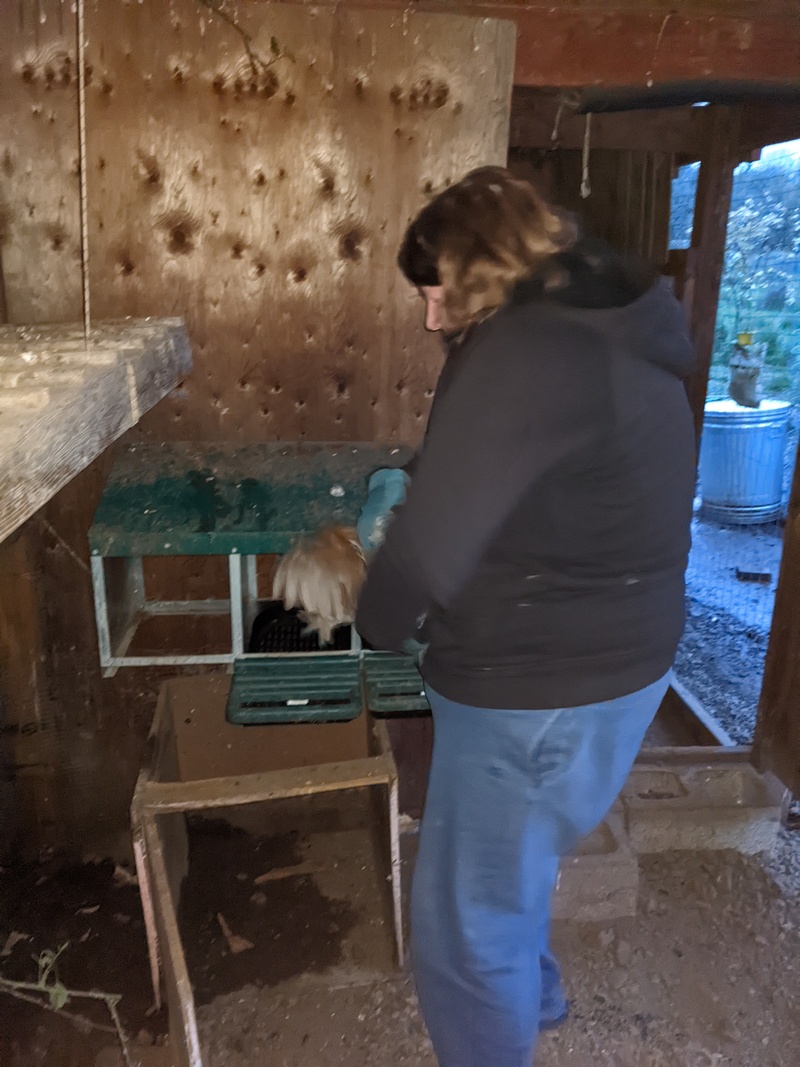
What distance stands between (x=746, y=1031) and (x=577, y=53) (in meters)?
1.88

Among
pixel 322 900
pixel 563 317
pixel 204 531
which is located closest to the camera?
pixel 563 317

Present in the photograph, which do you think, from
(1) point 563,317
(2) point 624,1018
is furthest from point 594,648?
(2) point 624,1018

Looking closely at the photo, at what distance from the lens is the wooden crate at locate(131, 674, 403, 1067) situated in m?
1.33

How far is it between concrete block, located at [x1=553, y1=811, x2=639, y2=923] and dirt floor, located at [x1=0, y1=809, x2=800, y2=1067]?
30 millimetres

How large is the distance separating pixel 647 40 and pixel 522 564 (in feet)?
3.97

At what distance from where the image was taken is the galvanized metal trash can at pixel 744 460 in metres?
3.92

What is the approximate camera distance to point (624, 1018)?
1.49 metres

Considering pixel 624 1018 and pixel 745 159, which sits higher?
pixel 745 159

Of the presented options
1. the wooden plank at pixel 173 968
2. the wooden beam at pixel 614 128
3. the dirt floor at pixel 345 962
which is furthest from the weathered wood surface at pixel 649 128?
the wooden plank at pixel 173 968

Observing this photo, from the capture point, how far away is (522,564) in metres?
0.92

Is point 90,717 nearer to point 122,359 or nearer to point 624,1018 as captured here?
point 122,359

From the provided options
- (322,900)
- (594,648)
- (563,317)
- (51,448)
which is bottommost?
(322,900)

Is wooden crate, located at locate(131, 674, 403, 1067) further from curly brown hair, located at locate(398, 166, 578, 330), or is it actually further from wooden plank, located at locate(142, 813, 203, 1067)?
curly brown hair, located at locate(398, 166, 578, 330)

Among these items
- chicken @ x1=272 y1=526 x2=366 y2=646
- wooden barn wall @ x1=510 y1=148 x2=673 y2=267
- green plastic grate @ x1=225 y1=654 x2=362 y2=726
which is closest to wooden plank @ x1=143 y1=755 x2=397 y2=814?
green plastic grate @ x1=225 y1=654 x2=362 y2=726
